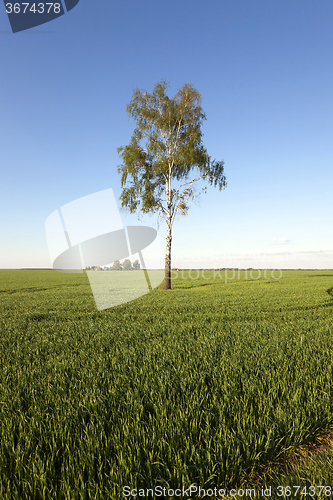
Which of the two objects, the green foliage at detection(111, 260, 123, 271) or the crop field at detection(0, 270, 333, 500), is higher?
the green foliage at detection(111, 260, 123, 271)

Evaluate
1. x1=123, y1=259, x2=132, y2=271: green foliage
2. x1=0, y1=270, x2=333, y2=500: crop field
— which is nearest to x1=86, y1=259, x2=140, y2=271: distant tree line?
x1=123, y1=259, x2=132, y2=271: green foliage

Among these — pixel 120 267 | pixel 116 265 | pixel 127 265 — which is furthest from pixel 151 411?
pixel 127 265

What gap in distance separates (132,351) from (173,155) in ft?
74.4

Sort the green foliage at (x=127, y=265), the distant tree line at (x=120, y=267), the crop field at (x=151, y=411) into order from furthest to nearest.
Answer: the green foliage at (x=127, y=265) → the distant tree line at (x=120, y=267) → the crop field at (x=151, y=411)

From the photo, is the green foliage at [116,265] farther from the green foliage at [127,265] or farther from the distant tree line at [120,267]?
the green foliage at [127,265]

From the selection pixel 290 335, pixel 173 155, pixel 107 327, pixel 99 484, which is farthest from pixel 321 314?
pixel 173 155

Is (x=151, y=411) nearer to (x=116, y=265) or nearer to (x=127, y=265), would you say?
(x=116, y=265)

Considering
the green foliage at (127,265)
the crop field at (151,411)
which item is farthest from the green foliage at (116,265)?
the crop field at (151,411)

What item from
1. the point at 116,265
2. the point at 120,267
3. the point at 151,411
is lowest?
the point at 151,411

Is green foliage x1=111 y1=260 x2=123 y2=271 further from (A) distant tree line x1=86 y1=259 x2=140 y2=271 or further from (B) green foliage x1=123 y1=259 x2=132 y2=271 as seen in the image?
(B) green foliage x1=123 y1=259 x2=132 y2=271

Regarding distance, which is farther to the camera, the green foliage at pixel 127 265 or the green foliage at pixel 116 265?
the green foliage at pixel 127 265

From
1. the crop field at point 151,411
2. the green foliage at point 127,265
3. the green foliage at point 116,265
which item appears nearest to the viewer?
the crop field at point 151,411

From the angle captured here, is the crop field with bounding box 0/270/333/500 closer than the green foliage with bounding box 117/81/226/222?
Yes

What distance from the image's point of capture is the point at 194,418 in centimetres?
288
